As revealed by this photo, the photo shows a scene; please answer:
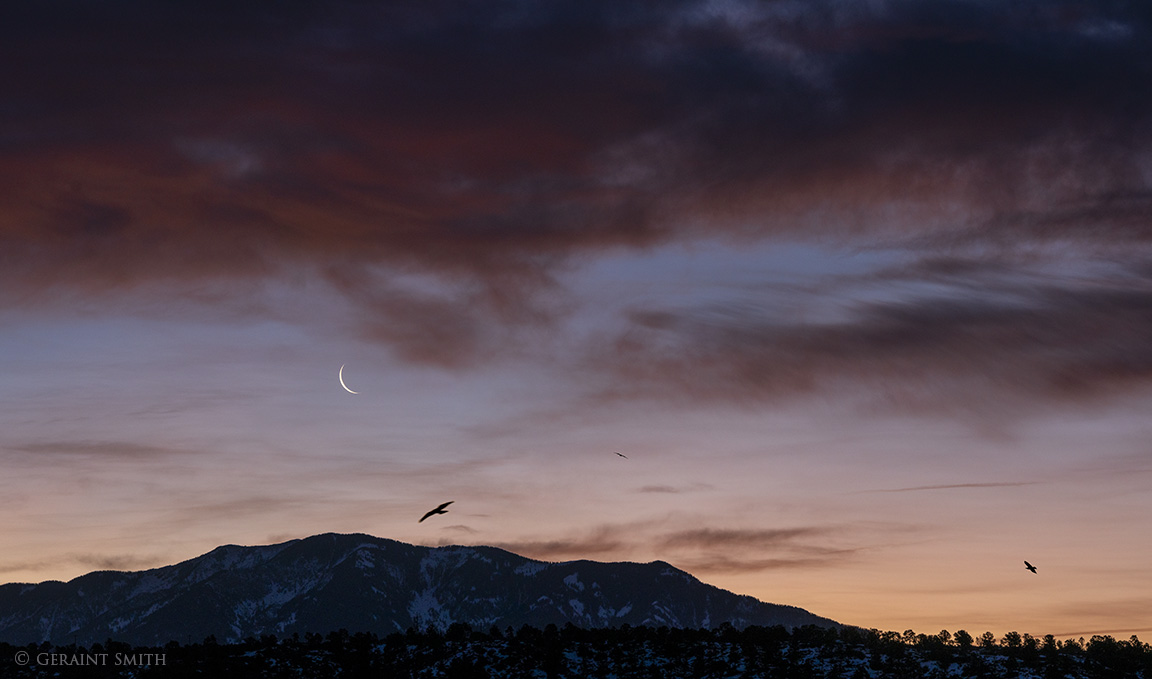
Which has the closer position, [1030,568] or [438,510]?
[438,510]

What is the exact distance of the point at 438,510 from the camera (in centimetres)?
7206

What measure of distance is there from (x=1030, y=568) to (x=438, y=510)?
222 feet

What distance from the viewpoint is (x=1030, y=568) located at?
113 m
